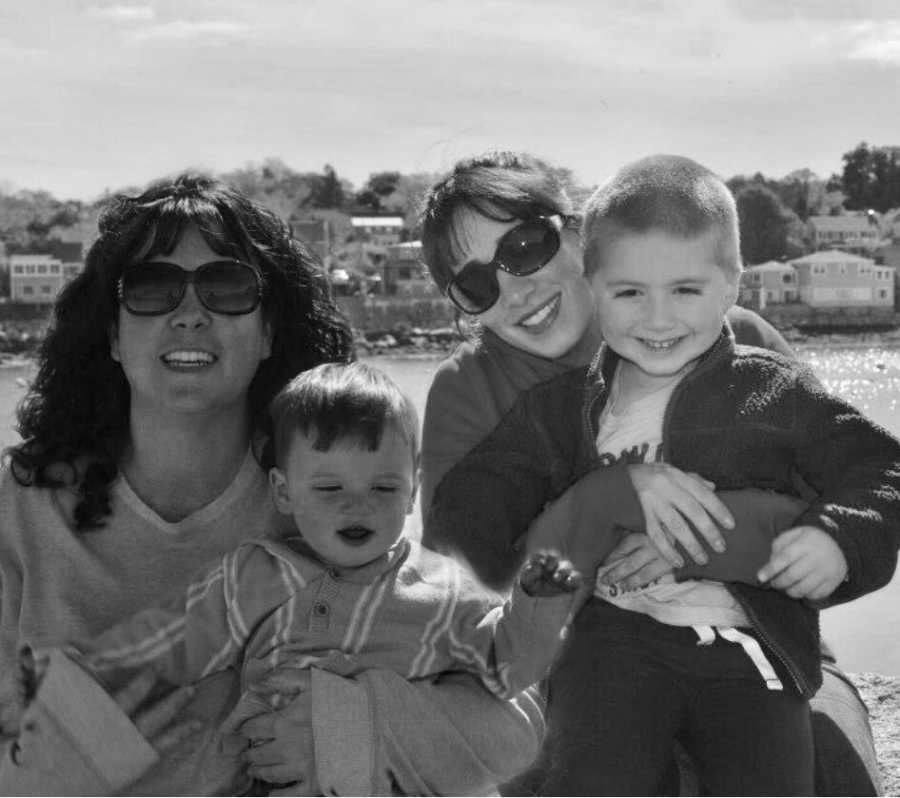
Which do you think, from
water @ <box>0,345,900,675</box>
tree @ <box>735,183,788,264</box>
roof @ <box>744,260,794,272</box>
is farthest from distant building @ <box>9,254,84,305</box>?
A: tree @ <box>735,183,788,264</box>

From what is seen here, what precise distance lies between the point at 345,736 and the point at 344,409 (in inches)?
21.0

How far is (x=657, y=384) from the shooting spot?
252 cm

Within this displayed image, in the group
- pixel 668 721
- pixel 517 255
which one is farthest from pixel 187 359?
pixel 668 721

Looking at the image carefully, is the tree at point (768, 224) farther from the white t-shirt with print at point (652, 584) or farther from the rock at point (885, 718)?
the white t-shirt with print at point (652, 584)

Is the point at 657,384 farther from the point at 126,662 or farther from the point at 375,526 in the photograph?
the point at 126,662

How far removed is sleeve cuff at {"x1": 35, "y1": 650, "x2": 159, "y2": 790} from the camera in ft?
7.54

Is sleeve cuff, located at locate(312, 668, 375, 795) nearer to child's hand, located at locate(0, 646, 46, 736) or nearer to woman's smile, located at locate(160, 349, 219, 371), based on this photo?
child's hand, located at locate(0, 646, 46, 736)

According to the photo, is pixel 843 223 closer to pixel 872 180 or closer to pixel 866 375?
pixel 872 180

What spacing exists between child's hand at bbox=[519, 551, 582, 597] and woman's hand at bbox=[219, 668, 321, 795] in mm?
443

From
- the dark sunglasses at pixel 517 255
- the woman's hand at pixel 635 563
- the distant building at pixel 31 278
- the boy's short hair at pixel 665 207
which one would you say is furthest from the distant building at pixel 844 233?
the woman's hand at pixel 635 563

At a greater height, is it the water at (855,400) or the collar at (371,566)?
the collar at (371,566)

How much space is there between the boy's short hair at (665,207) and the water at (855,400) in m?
0.42

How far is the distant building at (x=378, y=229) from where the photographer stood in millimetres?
75688

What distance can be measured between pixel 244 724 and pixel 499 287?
1055 mm
